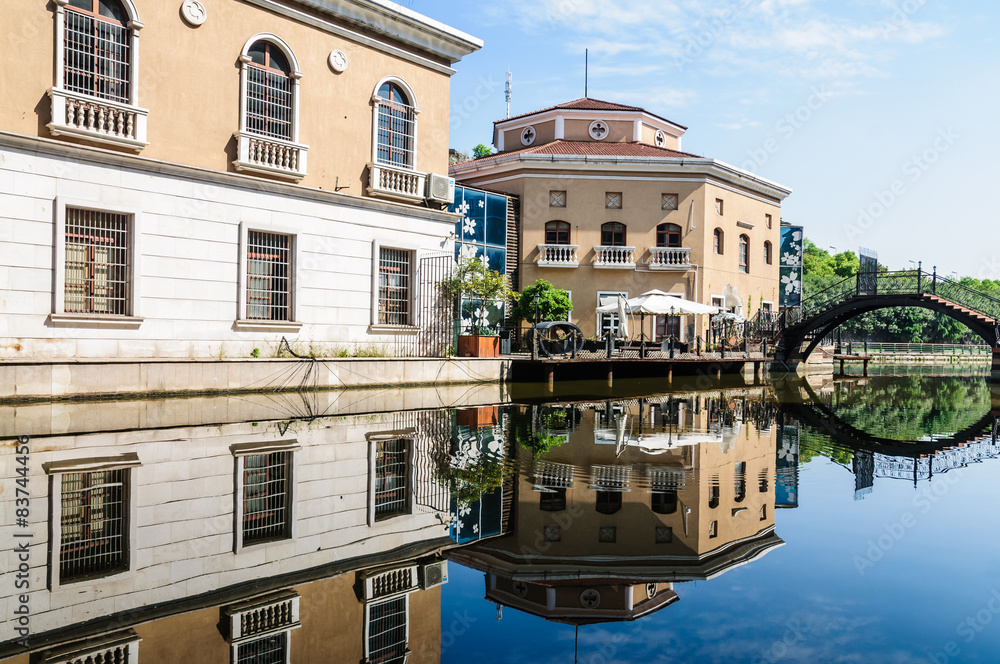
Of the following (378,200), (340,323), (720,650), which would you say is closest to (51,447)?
(720,650)

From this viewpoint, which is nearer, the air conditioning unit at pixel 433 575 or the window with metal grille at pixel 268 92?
the air conditioning unit at pixel 433 575

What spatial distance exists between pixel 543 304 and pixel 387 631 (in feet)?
68.9

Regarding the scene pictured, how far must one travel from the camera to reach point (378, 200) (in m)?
17.2

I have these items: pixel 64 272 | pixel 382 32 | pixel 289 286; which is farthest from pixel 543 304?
pixel 64 272

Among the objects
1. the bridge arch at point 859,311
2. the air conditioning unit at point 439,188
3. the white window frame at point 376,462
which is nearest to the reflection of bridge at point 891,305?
the bridge arch at point 859,311

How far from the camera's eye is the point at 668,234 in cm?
2895

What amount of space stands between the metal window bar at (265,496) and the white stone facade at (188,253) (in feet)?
22.0

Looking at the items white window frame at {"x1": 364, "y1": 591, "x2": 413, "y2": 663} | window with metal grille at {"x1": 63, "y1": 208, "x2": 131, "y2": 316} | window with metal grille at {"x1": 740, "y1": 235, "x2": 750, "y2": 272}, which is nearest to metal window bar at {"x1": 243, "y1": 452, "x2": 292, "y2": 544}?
white window frame at {"x1": 364, "y1": 591, "x2": 413, "y2": 663}

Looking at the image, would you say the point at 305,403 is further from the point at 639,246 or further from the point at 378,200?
the point at 639,246

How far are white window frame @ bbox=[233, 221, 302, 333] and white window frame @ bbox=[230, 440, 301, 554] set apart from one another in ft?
22.3

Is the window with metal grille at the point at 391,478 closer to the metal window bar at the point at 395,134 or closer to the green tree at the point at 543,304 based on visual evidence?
the metal window bar at the point at 395,134

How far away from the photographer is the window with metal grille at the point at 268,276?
590 inches

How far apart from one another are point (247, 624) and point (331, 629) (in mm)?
374

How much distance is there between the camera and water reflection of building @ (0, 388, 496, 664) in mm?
3186
